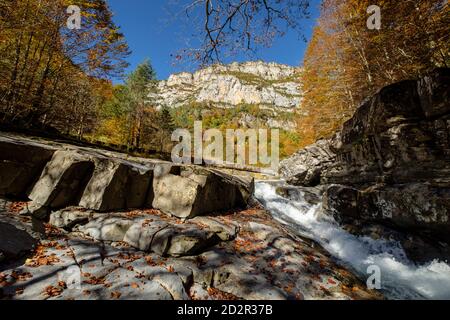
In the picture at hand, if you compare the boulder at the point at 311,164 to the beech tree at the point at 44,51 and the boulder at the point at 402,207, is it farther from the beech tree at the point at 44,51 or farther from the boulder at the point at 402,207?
the beech tree at the point at 44,51

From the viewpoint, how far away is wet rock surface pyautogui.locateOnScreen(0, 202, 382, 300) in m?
3.29

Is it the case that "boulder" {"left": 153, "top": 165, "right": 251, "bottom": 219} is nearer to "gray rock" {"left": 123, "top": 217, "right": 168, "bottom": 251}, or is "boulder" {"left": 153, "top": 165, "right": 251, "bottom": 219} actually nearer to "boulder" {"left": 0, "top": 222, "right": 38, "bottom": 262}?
"gray rock" {"left": 123, "top": 217, "right": 168, "bottom": 251}

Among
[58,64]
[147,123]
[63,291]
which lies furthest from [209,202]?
[147,123]

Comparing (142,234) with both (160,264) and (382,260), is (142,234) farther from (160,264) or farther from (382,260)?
(382,260)

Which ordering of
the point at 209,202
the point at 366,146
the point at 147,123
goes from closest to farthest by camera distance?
1. the point at 209,202
2. the point at 366,146
3. the point at 147,123

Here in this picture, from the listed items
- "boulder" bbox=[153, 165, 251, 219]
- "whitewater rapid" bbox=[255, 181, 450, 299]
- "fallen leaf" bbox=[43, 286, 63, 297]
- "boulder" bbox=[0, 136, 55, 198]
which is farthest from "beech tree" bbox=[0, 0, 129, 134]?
"whitewater rapid" bbox=[255, 181, 450, 299]

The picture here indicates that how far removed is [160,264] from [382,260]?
647 centimetres

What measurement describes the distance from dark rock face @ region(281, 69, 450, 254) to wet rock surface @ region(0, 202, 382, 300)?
3529 mm

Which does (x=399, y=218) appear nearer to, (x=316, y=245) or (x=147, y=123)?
(x=316, y=245)

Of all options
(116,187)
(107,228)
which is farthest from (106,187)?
(107,228)

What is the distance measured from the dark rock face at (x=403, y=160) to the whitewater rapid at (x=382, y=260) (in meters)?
0.78

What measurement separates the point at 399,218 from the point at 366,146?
10.1 ft

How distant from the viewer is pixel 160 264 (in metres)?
4.12

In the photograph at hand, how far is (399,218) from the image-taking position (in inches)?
272
